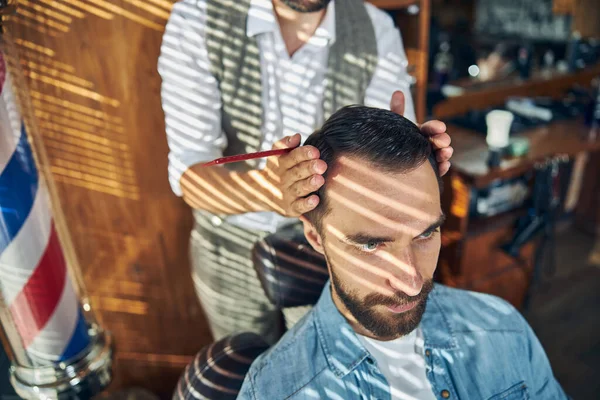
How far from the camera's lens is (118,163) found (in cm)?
189

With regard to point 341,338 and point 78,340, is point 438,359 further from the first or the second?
point 78,340

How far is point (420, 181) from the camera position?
42.8 inches

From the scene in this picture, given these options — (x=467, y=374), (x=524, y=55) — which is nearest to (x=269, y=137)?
(x=467, y=374)

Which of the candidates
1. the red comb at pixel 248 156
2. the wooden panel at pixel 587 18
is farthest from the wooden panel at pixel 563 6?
the red comb at pixel 248 156

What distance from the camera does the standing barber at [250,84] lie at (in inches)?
55.2

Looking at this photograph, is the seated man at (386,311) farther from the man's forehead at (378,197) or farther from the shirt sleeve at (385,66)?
the shirt sleeve at (385,66)

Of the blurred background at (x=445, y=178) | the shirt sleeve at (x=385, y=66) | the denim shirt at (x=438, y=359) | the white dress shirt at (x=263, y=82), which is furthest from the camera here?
the blurred background at (x=445, y=178)

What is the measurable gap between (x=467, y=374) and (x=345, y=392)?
0.36 metres

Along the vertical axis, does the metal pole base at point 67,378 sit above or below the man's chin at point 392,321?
below

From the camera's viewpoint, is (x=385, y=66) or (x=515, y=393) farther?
(x=385, y=66)

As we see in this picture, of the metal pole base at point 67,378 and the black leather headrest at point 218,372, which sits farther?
the metal pole base at point 67,378

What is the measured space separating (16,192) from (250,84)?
0.71 meters

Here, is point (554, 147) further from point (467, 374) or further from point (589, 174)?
point (467, 374)

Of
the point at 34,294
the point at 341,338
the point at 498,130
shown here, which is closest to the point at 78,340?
the point at 34,294
